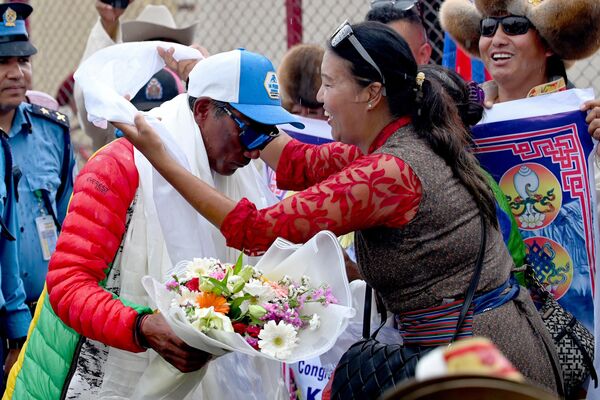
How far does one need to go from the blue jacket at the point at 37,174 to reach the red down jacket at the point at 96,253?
71.0 inches

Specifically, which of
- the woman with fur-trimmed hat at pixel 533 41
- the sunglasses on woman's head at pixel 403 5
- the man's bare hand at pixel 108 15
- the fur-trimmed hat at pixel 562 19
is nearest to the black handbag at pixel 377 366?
the woman with fur-trimmed hat at pixel 533 41

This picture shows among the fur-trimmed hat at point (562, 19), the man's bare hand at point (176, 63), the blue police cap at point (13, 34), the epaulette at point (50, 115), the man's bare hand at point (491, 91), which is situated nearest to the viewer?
the man's bare hand at point (176, 63)

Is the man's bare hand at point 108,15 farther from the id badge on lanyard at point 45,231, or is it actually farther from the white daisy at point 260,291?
the white daisy at point 260,291

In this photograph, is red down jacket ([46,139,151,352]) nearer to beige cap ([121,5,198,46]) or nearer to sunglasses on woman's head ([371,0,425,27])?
Result: sunglasses on woman's head ([371,0,425,27])

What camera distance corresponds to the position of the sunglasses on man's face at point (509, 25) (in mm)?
3747

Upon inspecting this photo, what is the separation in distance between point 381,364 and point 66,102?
19.8 ft

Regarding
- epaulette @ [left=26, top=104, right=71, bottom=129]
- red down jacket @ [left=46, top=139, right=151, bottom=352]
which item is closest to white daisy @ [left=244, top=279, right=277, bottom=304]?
red down jacket @ [left=46, top=139, right=151, bottom=352]

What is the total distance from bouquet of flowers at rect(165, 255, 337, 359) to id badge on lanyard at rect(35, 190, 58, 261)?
7.16ft

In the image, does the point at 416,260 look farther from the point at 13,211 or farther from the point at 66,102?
the point at 66,102

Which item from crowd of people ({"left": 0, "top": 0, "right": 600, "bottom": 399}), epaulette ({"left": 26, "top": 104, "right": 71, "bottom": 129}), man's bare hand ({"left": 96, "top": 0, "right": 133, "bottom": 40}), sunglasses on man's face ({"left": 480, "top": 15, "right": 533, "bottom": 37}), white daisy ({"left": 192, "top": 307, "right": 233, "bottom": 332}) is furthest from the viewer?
man's bare hand ({"left": 96, "top": 0, "right": 133, "bottom": 40})

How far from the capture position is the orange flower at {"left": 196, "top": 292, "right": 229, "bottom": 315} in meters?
2.56

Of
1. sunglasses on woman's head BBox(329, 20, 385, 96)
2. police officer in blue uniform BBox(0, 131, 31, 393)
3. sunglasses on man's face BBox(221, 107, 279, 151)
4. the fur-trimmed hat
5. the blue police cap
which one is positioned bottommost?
police officer in blue uniform BBox(0, 131, 31, 393)

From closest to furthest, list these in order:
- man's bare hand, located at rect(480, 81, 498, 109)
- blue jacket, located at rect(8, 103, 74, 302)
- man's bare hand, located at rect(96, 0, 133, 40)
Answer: man's bare hand, located at rect(480, 81, 498, 109)
blue jacket, located at rect(8, 103, 74, 302)
man's bare hand, located at rect(96, 0, 133, 40)

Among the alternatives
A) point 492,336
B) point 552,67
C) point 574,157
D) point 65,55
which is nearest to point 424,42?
point 552,67
